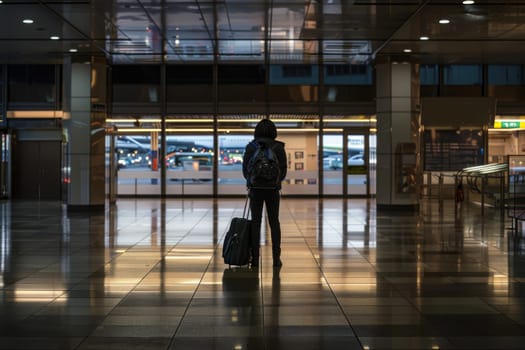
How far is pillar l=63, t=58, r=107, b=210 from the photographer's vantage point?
1894cm

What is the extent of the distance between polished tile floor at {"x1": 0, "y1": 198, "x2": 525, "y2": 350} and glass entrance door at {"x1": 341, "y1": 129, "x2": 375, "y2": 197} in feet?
44.2

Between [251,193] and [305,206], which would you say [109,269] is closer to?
[251,193]

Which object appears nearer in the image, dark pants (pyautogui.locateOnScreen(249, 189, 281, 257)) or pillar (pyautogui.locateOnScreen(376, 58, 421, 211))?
dark pants (pyautogui.locateOnScreen(249, 189, 281, 257))

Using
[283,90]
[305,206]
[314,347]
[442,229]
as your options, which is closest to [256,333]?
[314,347]

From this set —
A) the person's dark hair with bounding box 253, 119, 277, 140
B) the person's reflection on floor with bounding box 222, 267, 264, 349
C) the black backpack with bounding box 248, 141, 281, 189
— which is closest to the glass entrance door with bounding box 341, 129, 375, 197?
the person's dark hair with bounding box 253, 119, 277, 140

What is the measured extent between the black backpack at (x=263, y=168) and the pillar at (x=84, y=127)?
36.6 feet

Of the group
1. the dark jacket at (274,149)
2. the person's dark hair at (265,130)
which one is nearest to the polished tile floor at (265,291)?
the dark jacket at (274,149)

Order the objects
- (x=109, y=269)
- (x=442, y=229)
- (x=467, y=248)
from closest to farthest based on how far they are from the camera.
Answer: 1. (x=109, y=269)
2. (x=467, y=248)
3. (x=442, y=229)

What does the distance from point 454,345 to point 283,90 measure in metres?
21.7

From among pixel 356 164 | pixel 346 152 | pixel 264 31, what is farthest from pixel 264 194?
pixel 356 164

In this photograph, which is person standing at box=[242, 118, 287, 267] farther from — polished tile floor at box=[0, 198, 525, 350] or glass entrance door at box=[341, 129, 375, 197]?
glass entrance door at box=[341, 129, 375, 197]

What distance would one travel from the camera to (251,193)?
29.0ft

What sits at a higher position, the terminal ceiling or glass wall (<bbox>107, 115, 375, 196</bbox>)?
the terminal ceiling

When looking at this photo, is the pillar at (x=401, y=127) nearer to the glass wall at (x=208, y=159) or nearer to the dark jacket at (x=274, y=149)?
the glass wall at (x=208, y=159)
